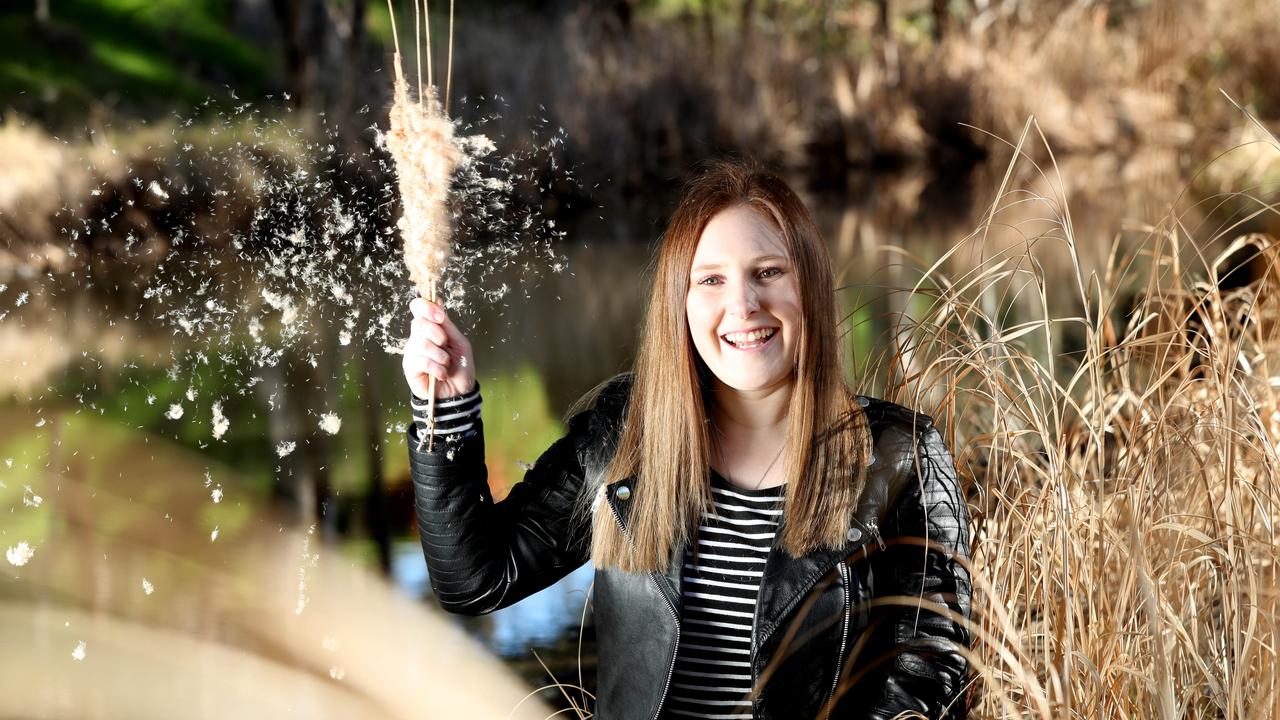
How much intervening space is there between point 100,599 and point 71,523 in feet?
1.83

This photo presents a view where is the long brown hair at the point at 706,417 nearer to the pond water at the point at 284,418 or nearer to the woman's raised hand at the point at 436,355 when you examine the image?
the woman's raised hand at the point at 436,355

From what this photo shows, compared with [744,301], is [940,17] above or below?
above

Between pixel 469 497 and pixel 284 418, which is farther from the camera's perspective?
pixel 284 418

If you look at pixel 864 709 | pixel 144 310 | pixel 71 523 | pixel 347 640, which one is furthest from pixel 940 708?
pixel 144 310

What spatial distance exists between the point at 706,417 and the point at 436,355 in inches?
12.9

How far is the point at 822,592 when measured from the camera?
1.43 meters

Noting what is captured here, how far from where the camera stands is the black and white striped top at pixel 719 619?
57.8 inches

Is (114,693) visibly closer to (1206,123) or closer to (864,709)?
(864,709)

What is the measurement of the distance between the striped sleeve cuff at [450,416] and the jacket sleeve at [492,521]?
0.04 ft

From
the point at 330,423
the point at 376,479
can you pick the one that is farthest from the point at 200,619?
the point at 330,423

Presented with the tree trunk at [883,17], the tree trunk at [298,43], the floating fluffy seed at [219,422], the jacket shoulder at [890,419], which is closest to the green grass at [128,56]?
the tree trunk at [298,43]

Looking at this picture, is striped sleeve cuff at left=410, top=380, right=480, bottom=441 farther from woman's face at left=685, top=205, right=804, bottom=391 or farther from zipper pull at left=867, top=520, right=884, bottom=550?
zipper pull at left=867, top=520, right=884, bottom=550

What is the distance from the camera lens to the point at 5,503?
155 inches

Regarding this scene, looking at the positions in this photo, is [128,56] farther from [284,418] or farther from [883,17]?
[284,418]
